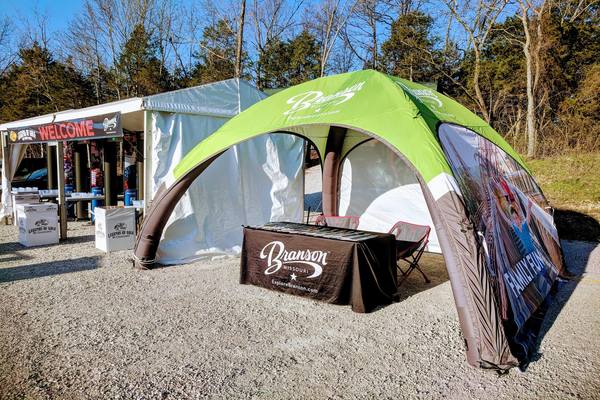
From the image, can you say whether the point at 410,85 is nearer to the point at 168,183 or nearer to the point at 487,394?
the point at 168,183

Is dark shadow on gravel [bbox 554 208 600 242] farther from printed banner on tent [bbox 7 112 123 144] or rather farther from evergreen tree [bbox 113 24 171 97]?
evergreen tree [bbox 113 24 171 97]

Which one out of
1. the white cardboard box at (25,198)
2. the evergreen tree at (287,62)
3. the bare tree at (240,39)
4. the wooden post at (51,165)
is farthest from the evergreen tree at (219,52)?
the white cardboard box at (25,198)

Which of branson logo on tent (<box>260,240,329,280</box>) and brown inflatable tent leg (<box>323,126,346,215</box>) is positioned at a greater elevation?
brown inflatable tent leg (<box>323,126,346,215</box>)

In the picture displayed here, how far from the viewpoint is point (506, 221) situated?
427cm

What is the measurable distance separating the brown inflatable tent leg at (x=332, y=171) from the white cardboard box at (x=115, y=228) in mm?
3283

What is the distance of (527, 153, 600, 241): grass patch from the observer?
8.55m

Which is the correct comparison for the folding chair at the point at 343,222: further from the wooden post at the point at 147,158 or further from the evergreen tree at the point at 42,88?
the evergreen tree at the point at 42,88

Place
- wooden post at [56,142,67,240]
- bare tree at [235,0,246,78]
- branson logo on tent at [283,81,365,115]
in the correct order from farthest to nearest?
bare tree at [235,0,246,78] → wooden post at [56,142,67,240] → branson logo on tent at [283,81,365,115]

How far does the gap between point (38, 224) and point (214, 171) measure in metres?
3.22

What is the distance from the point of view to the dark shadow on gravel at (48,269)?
5305 mm

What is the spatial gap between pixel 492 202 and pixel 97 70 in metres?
24.8

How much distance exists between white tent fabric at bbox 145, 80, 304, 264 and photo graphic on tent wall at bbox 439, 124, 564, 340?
336 centimetres

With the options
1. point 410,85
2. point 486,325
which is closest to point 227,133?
point 410,85

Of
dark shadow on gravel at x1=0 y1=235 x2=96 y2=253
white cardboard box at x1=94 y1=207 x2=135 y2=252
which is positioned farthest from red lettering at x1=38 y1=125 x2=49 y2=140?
white cardboard box at x1=94 y1=207 x2=135 y2=252
